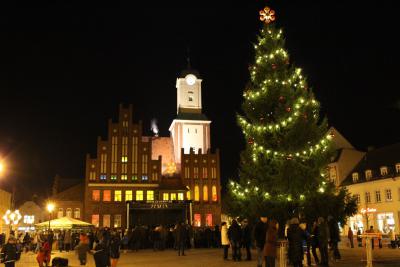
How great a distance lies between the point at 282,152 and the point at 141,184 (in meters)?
42.8

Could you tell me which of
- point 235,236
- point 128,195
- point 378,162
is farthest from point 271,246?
point 128,195

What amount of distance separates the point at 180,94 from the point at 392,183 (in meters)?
43.8

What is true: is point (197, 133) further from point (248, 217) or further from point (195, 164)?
point (248, 217)

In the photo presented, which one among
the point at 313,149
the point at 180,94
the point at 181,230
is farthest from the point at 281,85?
the point at 180,94

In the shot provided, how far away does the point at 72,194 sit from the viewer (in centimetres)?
6197

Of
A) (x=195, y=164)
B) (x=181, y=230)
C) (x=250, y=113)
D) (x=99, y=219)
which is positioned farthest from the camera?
(x=195, y=164)

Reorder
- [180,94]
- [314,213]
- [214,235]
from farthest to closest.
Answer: [180,94] → [214,235] → [314,213]

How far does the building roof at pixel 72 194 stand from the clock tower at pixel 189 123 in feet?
55.7

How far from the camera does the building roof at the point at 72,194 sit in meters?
61.6

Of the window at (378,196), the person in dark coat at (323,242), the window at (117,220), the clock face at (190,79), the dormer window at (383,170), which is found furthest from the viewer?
the clock face at (190,79)

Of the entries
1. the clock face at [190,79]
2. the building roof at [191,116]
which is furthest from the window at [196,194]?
the clock face at [190,79]

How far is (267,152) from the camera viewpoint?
69.9 feet

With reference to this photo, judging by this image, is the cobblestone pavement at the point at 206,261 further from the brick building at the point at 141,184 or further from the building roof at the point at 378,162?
the brick building at the point at 141,184

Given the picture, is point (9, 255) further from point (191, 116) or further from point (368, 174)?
point (191, 116)
